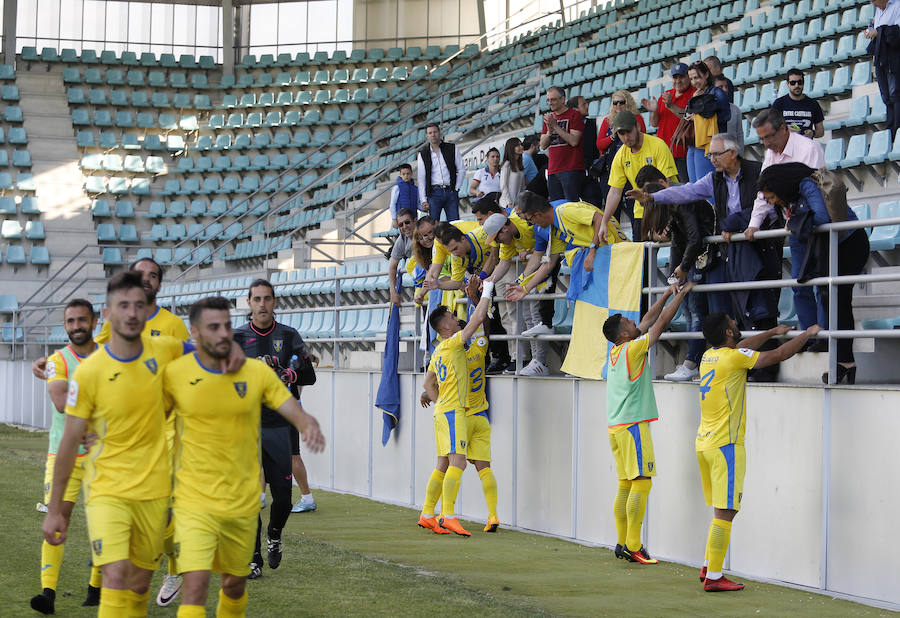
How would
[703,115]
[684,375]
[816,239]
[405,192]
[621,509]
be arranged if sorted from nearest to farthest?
[816,239]
[621,509]
[684,375]
[703,115]
[405,192]

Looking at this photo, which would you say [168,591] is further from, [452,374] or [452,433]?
[452,374]

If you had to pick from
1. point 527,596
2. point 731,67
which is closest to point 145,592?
point 527,596

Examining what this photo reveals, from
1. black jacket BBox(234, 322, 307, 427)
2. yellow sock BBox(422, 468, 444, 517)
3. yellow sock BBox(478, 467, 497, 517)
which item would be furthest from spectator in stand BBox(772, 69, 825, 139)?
black jacket BBox(234, 322, 307, 427)

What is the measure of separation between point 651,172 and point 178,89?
1042 inches

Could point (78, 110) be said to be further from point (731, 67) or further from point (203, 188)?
point (731, 67)

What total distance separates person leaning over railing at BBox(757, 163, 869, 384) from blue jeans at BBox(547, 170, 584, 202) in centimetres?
420

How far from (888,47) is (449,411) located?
514 cm

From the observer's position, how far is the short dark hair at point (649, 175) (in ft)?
28.7

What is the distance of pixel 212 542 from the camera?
5.03 m

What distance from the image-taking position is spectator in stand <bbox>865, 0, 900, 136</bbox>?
10.6 meters

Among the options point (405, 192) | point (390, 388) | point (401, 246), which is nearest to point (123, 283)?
point (401, 246)

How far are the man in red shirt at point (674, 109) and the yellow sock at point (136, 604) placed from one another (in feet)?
23.2

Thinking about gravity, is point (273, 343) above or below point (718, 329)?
below

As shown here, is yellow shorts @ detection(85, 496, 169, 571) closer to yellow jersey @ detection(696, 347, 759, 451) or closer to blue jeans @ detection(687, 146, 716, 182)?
yellow jersey @ detection(696, 347, 759, 451)
